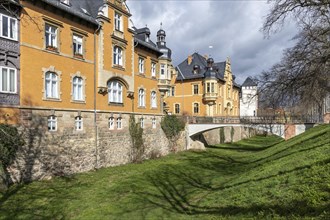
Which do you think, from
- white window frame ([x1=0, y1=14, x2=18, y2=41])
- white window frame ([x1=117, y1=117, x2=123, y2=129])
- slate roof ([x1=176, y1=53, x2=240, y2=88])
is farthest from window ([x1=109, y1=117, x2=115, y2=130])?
slate roof ([x1=176, y1=53, x2=240, y2=88])

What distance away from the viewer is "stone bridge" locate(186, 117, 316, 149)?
3031 cm

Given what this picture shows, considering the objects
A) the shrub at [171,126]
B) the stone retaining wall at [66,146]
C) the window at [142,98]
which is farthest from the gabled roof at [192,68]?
the stone retaining wall at [66,146]

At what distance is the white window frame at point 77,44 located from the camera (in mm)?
20062

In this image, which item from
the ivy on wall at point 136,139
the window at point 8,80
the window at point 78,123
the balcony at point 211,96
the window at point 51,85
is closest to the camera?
the window at point 8,80

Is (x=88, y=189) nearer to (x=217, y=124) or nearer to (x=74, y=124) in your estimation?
(x=74, y=124)

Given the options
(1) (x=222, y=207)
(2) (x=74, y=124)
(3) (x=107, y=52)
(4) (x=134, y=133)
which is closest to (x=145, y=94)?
(4) (x=134, y=133)

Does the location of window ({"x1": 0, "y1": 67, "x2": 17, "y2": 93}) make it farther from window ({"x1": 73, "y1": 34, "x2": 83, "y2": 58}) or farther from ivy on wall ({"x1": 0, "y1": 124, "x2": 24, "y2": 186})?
window ({"x1": 73, "y1": 34, "x2": 83, "y2": 58})

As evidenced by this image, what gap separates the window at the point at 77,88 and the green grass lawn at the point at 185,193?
19.1 feet

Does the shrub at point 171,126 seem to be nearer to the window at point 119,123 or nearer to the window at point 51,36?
the window at point 119,123

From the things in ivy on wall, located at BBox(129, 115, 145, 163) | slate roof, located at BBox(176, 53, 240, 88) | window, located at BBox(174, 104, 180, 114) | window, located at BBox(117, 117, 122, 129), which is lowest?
ivy on wall, located at BBox(129, 115, 145, 163)

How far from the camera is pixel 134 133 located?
25.3 meters

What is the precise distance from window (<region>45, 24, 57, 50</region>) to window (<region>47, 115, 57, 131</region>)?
15.5 ft

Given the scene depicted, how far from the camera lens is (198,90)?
148ft

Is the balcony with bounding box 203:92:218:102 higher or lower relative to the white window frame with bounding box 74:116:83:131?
higher
